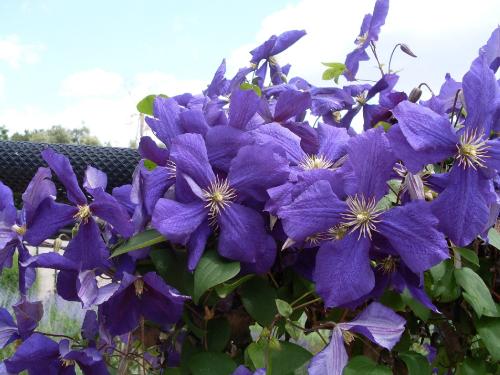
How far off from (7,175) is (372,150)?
30.9 inches

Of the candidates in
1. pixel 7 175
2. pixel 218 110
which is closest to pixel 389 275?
pixel 218 110

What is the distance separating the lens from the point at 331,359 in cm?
55

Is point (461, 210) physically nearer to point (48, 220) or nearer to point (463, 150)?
point (463, 150)

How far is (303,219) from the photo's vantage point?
0.52m

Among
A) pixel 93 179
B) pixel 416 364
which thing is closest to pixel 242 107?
pixel 93 179

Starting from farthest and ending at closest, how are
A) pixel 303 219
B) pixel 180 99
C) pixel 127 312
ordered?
pixel 180 99
pixel 127 312
pixel 303 219

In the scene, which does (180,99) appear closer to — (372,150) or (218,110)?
(218,110)

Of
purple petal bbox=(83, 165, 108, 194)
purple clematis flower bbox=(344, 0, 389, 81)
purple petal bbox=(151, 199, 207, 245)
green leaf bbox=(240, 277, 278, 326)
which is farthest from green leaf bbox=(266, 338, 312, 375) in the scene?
purple clematis flower bbox=(344, 0, 389, 81)

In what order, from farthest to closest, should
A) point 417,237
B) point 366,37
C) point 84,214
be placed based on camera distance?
point 366,37 < point 84,214 < point 417,237

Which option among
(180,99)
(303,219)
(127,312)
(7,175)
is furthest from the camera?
(7,175)

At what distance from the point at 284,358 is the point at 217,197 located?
15cm

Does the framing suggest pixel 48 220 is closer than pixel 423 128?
No

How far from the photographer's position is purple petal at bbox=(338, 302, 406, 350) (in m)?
0.55

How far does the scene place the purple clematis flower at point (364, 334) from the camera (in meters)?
0.54
